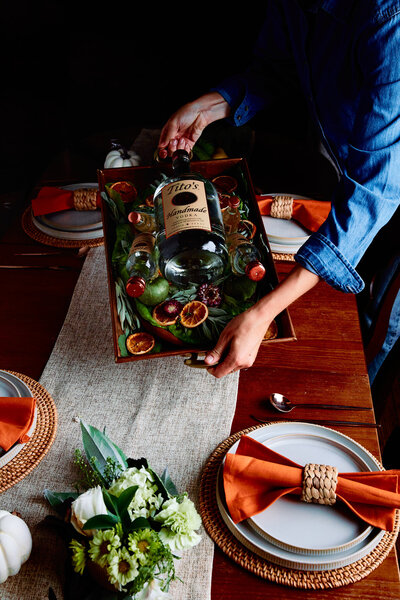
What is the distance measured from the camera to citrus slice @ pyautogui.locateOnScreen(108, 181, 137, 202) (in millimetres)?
1352

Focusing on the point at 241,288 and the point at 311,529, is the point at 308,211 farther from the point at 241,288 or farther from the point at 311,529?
the point at 311,529

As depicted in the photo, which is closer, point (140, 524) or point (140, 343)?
point (140, 524)

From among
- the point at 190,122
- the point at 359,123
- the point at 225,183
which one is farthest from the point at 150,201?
the point at 359,123

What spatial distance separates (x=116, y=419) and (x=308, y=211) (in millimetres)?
750

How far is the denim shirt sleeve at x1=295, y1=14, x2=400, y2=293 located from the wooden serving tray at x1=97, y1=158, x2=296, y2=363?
13 centimetres

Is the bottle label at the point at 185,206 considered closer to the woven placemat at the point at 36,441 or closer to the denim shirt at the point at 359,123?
the denim shirt at the point at 359,123

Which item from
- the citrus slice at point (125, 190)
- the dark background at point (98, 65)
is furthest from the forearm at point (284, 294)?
the dark background at point (98, 65)

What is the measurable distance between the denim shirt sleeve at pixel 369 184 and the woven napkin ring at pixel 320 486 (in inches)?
14.4

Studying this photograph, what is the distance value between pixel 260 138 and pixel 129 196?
2.65 ft

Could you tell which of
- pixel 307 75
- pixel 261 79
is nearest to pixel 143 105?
pixel 261 79

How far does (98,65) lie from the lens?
10.4 feet

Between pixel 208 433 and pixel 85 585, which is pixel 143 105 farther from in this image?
pixel 85 585

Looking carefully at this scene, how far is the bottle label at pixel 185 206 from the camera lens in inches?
40.4

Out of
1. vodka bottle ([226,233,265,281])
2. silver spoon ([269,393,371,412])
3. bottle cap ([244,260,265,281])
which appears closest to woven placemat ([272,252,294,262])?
vodka bottle ([226,233,265,281])
